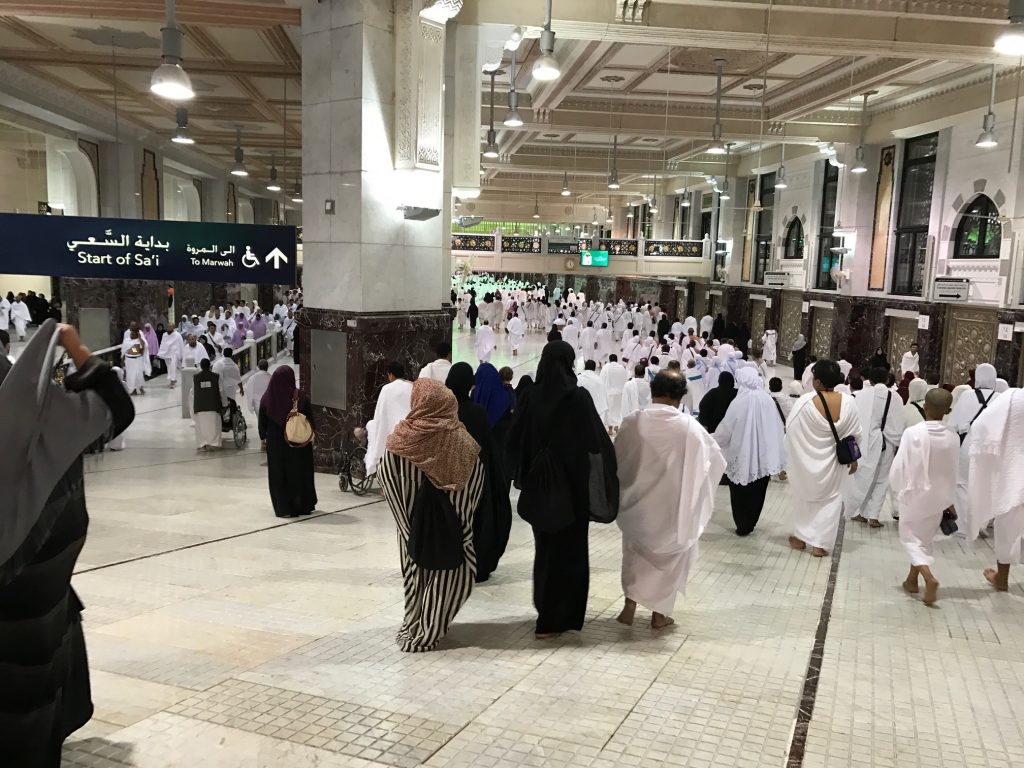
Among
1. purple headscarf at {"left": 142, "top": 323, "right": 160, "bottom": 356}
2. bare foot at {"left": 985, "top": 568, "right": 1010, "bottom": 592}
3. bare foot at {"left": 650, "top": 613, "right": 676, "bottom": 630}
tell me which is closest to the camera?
bare foot at {"left": 650, "top": 613, "right": 676, "bottom": 630}

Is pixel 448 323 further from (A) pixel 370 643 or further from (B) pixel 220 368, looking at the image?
(A) pixel 370 643

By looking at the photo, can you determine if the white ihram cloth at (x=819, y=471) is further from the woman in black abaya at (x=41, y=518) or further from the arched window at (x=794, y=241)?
the arched window at (x=794, y=241)

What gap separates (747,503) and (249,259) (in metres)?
5.89

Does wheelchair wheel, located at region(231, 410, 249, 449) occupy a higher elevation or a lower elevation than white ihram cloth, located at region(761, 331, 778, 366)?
lower

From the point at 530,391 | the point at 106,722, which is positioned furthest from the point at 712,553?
the point at 106,722

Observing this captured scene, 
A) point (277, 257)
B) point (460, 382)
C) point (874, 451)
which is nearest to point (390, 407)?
point (460, 382)

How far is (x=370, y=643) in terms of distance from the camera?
13.4ft

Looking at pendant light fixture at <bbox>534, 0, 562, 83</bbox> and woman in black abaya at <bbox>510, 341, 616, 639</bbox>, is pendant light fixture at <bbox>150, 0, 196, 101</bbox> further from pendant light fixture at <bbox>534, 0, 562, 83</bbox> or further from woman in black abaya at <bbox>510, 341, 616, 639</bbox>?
woman in black abaya at <bbox>510, 341, 616, 639</bbox>

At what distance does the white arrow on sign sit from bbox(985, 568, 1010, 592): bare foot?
7346 millimetres

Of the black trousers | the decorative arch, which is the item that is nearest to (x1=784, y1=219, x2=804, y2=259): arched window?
the decorative arch

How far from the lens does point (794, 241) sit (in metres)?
21.1

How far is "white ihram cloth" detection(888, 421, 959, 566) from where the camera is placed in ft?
17.2

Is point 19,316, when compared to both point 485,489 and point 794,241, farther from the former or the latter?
point 794,241

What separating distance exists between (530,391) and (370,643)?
152 centimetres
